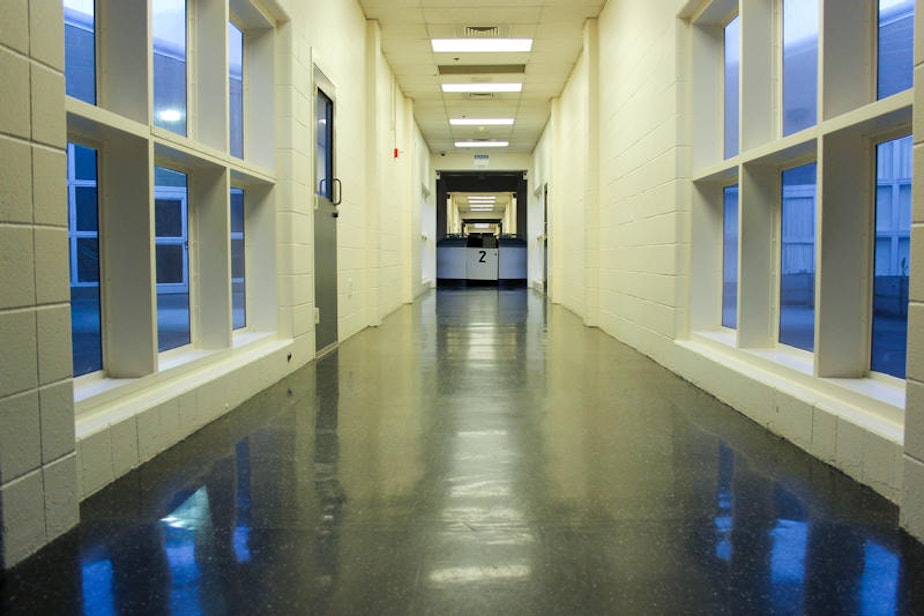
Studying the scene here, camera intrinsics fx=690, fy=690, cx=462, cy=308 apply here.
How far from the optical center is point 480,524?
1.88m

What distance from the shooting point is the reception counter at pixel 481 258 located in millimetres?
19984

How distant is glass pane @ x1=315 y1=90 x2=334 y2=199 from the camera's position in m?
5.63

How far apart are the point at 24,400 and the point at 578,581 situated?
4.64 feet

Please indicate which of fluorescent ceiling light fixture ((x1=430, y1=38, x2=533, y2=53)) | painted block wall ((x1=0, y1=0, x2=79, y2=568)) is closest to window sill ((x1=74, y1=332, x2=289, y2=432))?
painted block wall ((x1=0, y1=0, x2=79, y2=568))

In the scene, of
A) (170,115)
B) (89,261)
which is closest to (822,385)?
Answer: (89,261)

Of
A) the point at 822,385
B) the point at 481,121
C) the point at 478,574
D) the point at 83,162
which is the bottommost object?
the point at 478,574

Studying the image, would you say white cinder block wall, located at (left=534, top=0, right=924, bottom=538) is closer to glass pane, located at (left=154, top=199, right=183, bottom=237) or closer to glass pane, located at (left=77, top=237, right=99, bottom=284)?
glass pane, located at (left=77, top=237, right=99, bottom=284)

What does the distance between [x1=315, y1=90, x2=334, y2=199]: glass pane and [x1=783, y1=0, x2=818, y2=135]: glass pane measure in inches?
136

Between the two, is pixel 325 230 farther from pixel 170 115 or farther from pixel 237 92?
pixel 170 115

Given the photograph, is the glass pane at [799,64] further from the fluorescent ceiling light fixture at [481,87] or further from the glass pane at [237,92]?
the fluorescent ceiling light fixture at [481,87]

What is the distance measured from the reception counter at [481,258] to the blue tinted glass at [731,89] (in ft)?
50.8

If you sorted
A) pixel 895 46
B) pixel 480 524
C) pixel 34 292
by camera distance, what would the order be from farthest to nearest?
1. pixel 895 46
2. pixel 480 524
3. pixel 34 292

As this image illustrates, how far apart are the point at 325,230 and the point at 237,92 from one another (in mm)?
1379

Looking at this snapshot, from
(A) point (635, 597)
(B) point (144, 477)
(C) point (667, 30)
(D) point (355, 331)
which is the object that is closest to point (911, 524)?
(A) point (635, 597)
